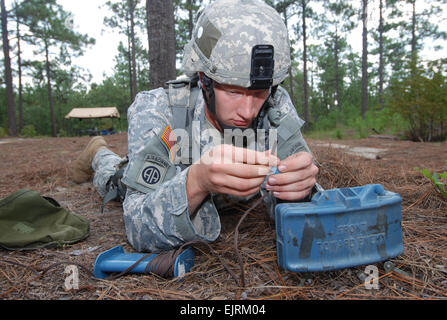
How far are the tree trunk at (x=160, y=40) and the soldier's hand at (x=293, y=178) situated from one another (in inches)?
104

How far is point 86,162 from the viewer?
3008 millimetres

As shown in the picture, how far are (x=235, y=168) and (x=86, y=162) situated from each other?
2511mm

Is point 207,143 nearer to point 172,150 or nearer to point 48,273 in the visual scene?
point 172,150

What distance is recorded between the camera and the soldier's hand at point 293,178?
1071 mm

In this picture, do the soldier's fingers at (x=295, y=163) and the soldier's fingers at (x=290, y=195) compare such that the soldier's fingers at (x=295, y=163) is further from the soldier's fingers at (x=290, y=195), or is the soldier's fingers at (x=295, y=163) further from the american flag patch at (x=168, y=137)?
the american flag patch at (x=168, y=137)

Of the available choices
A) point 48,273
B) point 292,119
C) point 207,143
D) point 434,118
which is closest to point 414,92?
point 434,118

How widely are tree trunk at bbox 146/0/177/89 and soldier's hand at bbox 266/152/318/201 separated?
263 centimetres

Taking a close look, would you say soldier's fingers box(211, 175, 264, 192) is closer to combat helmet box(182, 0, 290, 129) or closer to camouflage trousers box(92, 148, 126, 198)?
combat helmet box(182, 0, 290, 129)

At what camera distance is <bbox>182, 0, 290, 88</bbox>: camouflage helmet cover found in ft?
4.59

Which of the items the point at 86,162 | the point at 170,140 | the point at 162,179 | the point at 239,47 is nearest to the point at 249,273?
the point at 162,179

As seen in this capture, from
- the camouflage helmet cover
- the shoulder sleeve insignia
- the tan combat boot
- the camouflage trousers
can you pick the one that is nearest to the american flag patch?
the shoulder sleeve insignia

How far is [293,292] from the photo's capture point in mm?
977

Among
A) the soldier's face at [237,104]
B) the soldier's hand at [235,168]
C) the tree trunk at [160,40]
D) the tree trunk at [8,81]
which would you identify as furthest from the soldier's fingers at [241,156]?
the tree trunk at [8,81]

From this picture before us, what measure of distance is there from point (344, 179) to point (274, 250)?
3.77 ft
